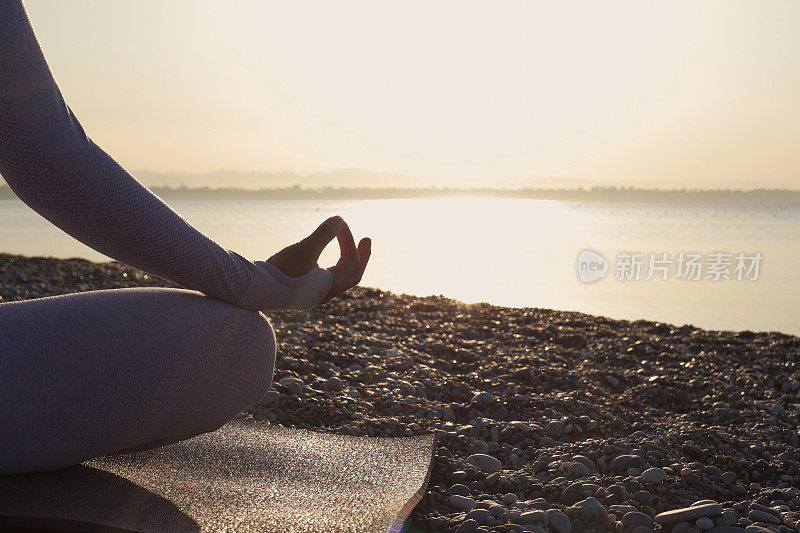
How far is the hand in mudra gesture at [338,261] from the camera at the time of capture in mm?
2457

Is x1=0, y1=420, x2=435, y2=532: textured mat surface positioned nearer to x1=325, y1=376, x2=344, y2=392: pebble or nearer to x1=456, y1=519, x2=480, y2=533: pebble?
x1=456, y1=519, x2=480, y2=533: pebble

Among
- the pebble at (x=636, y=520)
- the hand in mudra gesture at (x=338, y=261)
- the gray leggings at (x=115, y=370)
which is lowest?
the pebble at (x=636, y=520)

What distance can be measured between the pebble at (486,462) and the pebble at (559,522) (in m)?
0.70

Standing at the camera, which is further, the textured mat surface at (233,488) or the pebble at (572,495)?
the pebble at (572,495)

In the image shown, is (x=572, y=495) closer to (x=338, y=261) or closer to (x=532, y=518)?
(x=532, y=518)

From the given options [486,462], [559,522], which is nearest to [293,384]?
[486,462]

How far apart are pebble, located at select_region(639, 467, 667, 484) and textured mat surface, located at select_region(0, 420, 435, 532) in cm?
104

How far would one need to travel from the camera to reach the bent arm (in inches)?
77.5

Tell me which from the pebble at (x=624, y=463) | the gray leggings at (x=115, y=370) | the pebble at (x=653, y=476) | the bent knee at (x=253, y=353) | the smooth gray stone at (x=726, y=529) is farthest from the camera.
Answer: the pebble at (x=624, y=463)

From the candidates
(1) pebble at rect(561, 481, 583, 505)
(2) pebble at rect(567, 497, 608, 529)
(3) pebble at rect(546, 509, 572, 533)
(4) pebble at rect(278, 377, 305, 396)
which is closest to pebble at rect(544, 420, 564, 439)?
(1) pebble at rect(561, 481, 583, 505)

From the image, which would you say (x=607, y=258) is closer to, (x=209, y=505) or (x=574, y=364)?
(x=574, y=364)

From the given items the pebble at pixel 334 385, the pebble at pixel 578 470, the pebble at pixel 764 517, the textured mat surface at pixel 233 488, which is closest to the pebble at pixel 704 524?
the pebble at pixel 764 517

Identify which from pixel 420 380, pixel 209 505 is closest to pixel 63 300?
pixel 209 505

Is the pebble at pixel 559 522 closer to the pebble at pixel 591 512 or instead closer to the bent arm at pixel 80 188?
the pebble at pixel 591 512
